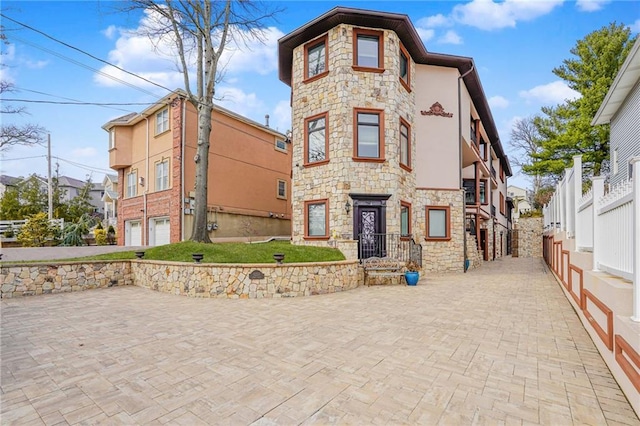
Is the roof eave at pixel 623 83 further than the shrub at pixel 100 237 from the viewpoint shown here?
No

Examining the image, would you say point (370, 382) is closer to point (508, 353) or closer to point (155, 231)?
point (508, 353)

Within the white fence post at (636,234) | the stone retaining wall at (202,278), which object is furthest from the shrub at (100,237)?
the white fence post at (636,234)

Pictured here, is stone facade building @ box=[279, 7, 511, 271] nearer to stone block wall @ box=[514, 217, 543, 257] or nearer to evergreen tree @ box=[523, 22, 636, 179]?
evergreen tree @ box=[523, 22, 636, 179]

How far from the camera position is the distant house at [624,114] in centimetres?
891

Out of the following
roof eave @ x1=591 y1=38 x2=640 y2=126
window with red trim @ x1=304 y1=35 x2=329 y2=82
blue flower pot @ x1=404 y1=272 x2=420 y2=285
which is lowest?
blue flower pot @ x1=404 y1=272 x2=420 y2=285

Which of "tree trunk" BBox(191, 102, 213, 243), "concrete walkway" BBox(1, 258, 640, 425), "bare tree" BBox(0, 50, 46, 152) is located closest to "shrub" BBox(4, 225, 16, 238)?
"bare tree" BBox(0, 50, 46, 152)

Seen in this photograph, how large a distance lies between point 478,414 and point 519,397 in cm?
60

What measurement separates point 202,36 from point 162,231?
9765 mm

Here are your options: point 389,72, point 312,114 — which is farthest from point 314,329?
point 389,72

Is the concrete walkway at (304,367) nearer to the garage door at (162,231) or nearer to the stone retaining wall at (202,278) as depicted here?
the stone retaining wall at (202,278)

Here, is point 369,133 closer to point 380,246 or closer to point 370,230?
point 370,230

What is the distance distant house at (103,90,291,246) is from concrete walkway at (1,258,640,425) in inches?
388

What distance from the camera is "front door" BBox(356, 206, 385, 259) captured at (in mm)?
11727

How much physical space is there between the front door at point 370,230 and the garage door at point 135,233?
13.3 m
